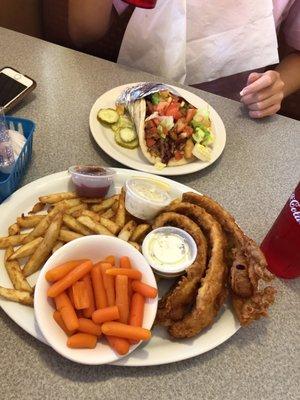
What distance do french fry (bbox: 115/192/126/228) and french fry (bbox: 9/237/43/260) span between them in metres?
0.22

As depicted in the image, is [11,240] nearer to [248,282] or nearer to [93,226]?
[93,226]

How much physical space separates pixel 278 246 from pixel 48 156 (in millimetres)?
815

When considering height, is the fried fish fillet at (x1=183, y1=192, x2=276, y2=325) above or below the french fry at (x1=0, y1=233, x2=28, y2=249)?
above

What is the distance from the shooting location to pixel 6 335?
2.96 ft

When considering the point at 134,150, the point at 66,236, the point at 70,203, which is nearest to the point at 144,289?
the point at 66,236

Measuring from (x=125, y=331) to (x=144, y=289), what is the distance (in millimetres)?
109

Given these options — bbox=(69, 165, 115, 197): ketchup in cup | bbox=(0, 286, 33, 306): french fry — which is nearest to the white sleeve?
bbox=(69, 165, 115, 197): ketchup in cup

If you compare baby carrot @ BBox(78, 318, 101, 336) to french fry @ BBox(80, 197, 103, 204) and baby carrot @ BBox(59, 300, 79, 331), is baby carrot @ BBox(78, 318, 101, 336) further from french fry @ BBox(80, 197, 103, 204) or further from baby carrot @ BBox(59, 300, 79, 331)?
french fry @ BBox(80, 197, 103, 204)

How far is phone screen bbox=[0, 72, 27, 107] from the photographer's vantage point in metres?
1.42

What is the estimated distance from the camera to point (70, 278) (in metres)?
0.88

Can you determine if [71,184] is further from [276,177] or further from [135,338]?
[276,177]

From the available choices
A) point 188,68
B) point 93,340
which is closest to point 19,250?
point 93,340

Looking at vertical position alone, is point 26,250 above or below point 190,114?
below

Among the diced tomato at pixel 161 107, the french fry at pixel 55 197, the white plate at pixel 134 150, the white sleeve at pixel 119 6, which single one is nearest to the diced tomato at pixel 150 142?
the white plate at pixel 134 150
